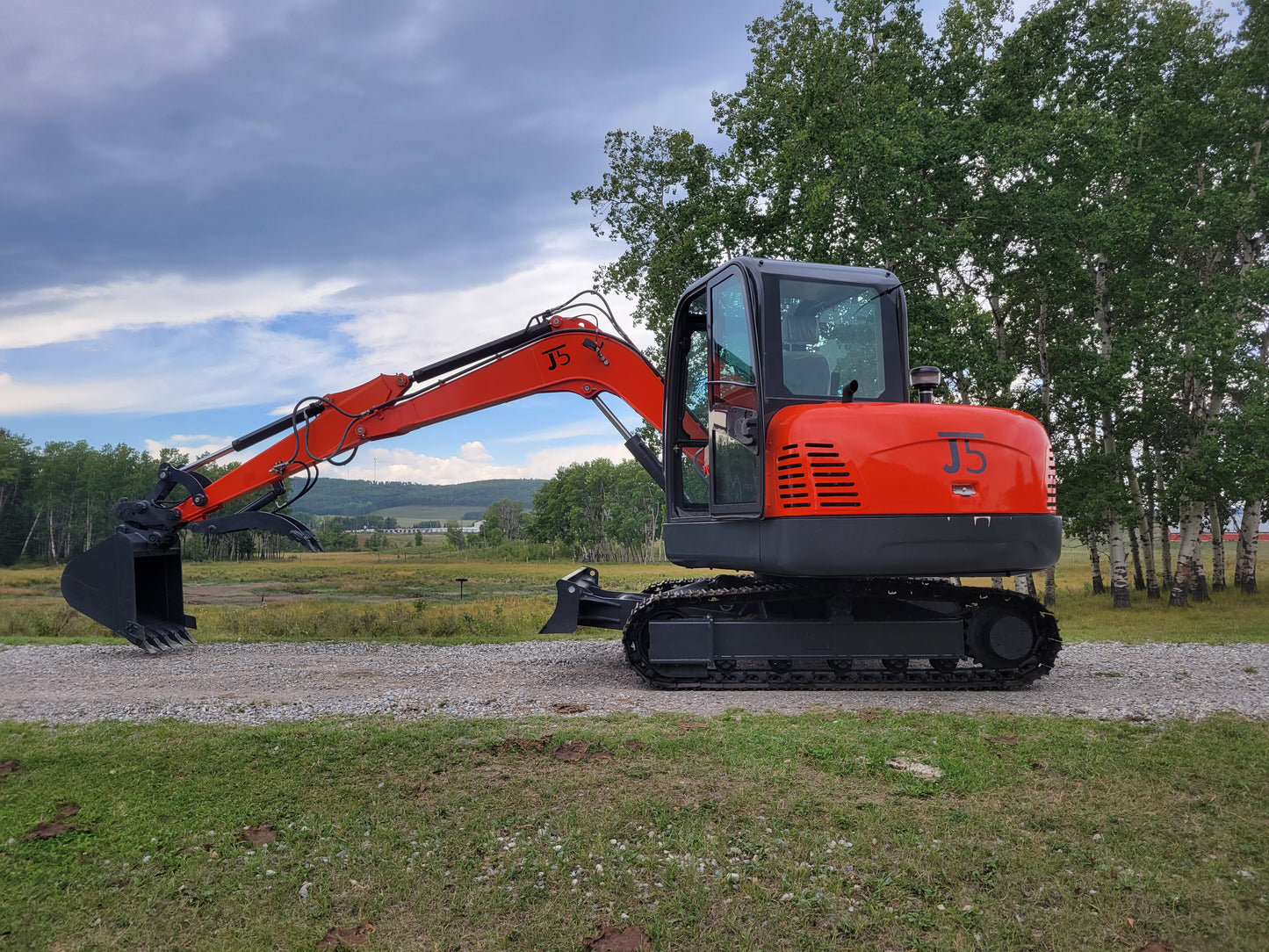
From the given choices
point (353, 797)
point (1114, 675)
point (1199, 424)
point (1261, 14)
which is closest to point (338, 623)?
point (353, 797)

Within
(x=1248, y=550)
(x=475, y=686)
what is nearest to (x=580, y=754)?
(x=475, y=686)

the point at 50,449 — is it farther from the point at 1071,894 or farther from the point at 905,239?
the point at 1071,894

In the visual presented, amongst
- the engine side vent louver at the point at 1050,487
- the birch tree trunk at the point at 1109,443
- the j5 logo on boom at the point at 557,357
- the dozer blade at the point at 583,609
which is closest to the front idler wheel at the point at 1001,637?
the engine side vent louver at the point at 1050,487

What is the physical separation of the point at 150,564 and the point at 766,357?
947cm

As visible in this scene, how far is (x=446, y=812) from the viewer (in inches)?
173

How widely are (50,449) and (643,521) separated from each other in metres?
52.6

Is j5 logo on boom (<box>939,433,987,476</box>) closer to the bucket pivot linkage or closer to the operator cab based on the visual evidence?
the operator cab

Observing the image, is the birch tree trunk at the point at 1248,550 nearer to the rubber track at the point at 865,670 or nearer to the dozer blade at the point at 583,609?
the rubber track at the point at 865,670

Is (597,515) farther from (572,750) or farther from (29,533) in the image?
(572,750)

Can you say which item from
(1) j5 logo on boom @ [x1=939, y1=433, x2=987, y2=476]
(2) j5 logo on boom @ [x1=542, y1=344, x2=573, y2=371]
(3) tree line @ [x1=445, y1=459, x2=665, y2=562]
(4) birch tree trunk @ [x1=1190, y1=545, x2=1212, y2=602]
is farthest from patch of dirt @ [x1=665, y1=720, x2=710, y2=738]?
(3) tree line @ [x1=445, y1=459, x2=665, y2=562]

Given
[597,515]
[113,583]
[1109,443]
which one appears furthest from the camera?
[597,515]

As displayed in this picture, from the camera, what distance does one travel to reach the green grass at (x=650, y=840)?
341 cm

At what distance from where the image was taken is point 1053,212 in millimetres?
17500

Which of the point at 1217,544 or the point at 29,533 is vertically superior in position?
the point at 29,533
